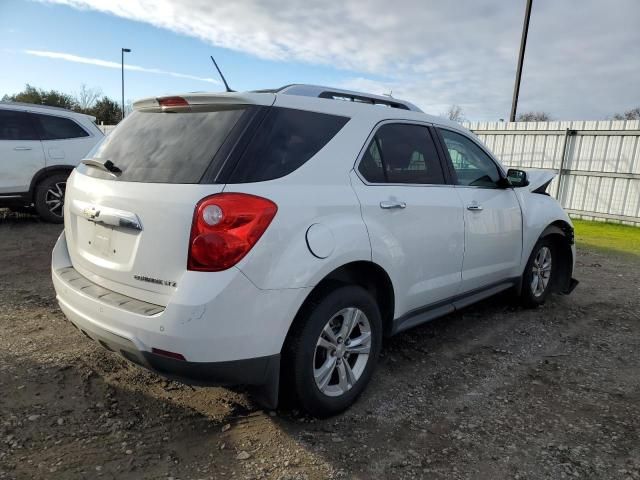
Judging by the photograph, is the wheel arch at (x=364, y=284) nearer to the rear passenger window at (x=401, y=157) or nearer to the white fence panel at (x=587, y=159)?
the rear passenger window at (x=401, y=157)

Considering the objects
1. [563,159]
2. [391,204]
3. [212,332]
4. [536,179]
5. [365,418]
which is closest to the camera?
[212,332]

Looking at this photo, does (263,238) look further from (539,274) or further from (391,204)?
(539,274)

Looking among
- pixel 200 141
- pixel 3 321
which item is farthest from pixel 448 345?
pixel 3 321

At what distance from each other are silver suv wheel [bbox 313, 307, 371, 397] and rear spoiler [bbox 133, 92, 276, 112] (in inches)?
49.2

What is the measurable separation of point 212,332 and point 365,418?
1195mm

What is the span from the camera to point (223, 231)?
7.35 feet

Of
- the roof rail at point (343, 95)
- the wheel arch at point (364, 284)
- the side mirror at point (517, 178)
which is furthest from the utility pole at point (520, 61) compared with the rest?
the wheel arch at point (364, 284)

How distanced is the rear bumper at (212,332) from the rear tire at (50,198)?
6370 millimetres

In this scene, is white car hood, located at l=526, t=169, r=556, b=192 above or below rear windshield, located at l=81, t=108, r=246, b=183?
below

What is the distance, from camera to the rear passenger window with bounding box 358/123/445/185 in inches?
120

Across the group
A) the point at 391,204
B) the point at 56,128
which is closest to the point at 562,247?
the point at 391,204

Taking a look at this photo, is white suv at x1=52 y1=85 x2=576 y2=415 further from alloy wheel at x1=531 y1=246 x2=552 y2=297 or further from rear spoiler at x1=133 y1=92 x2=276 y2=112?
alloy wheel at x1=531 y1=246 x2=552 y2=297

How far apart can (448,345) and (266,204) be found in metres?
2.41

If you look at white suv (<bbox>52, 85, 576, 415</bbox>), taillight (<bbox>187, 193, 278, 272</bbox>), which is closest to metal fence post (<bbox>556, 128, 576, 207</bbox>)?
white suv (<bbox>52, 85, 576, 415</bbox>)
